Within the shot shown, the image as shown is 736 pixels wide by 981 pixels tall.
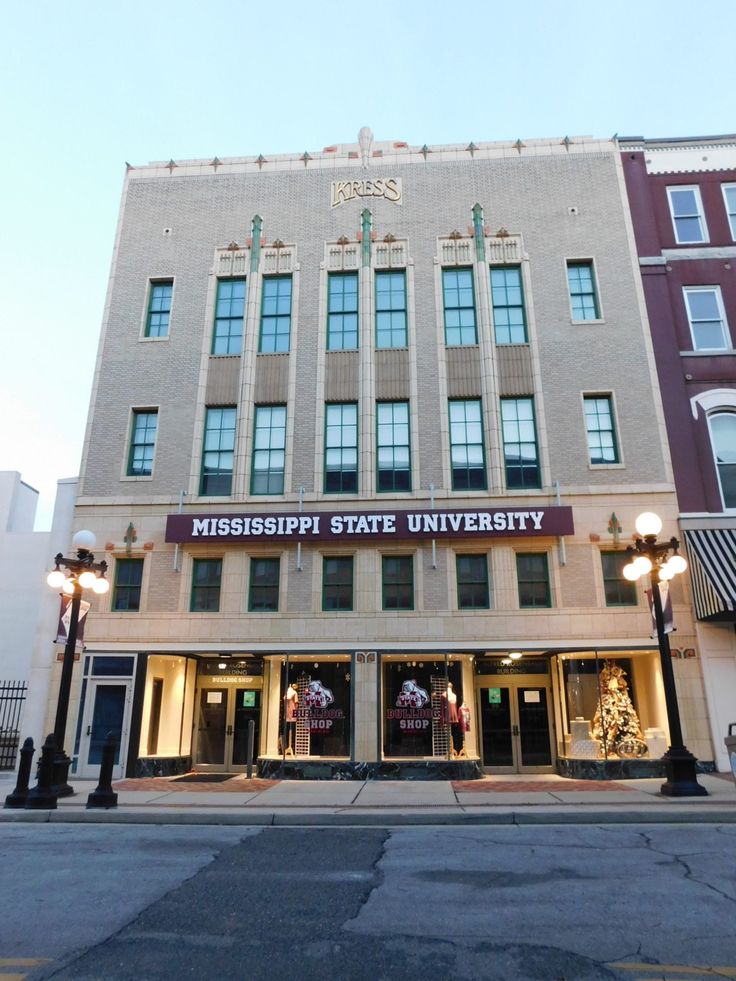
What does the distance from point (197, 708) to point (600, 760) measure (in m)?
10.9

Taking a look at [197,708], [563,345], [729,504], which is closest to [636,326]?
[563,345]

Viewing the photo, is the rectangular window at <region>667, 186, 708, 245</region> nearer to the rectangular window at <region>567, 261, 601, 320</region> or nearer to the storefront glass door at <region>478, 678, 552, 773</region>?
the rectangular window at <region>567, 261, 601, 320</region>

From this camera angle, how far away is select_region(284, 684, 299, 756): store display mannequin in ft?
56.6

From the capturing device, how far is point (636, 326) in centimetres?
2050

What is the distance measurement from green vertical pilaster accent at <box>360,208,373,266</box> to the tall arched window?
38.6ft

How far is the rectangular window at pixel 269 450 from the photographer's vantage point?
19.8 meters

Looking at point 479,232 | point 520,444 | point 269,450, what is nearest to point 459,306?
point 479,232

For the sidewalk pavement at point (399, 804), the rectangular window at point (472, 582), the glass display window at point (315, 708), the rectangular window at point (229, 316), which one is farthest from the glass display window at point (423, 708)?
the rectangular window at point (229, 316)

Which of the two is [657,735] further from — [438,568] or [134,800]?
[134,800]

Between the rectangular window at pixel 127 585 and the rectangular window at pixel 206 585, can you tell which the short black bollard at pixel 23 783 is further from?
the rectangular window at pixel 206 585

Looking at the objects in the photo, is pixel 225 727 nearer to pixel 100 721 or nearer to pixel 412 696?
pixel 100 721

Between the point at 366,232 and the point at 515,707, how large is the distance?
1561 centimetres

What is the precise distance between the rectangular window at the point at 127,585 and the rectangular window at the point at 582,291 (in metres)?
15.5

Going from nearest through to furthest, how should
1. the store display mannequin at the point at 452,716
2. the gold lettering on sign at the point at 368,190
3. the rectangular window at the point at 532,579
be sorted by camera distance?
the store display mannequin at the point at 452,716, the rectangular window at the point at 532,579, the gold lettering on sign at the point at 368,190
